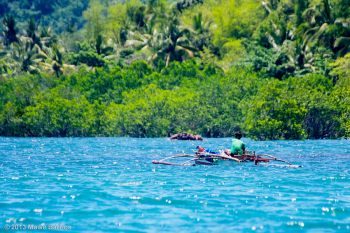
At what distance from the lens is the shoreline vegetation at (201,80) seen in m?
45.4

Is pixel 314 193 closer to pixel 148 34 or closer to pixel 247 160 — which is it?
pixel 247 160

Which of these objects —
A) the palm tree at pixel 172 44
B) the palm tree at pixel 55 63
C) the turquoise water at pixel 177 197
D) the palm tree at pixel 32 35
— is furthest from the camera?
the palm tree at pixel 32 35

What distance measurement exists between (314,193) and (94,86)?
5131 cm

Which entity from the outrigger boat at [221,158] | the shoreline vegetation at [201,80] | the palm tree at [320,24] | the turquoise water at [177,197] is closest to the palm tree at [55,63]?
the shoreline vegetation at [201,80]

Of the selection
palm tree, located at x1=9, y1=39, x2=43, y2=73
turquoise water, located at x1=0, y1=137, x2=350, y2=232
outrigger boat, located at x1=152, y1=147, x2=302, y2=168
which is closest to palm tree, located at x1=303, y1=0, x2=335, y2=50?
turquoise water, located at x1=0, y1=137, x2=350, y2=232

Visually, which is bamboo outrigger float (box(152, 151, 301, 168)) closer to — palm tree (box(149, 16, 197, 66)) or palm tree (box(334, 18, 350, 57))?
palm tree (box(334, 18, 350, 57))

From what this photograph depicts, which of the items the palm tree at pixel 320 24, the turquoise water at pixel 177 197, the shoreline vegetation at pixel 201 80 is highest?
the palm tree at pixel 320 24

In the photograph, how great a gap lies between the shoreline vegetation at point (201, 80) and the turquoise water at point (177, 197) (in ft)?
78.4

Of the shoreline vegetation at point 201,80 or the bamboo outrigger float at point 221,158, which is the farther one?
the shoreline vegetation at point 201,80

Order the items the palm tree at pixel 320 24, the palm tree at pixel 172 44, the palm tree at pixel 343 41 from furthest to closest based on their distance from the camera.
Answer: the palm tree at pixel 172 44 < the palm tree at pixel 320 24 < the palm tree at pixel 343 41

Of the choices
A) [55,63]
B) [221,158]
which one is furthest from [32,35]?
A: [221,158]

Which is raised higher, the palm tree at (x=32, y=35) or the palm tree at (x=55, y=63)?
the palm tree at (x=32, y=35)

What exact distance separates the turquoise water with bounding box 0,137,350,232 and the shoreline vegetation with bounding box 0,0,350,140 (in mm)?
23910

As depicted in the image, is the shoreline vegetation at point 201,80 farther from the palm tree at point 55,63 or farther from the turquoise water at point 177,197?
the turquoise water at point 177,197
